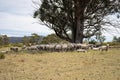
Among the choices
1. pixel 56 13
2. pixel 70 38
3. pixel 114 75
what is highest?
pixel 56 13

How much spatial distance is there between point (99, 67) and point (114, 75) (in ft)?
7.22

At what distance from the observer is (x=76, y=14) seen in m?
30.5

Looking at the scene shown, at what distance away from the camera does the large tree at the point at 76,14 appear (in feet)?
99.9

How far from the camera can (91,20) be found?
3123 cm

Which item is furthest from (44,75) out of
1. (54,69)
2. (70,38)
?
(70,38)

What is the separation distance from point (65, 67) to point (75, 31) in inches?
716

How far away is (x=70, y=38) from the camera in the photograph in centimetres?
3306

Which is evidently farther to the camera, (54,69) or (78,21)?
(78,21)

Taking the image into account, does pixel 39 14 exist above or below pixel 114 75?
above

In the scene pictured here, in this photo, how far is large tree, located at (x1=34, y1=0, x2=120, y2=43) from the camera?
99.9 ft

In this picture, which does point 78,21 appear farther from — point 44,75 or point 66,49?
point 44,75

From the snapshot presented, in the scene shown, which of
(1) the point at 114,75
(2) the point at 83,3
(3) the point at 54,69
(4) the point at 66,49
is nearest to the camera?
(1) the point at 114,75

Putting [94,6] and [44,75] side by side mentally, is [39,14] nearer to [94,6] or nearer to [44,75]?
[94,6]

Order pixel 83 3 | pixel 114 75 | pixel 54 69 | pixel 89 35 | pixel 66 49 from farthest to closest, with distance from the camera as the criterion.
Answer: pixel 89 35 < pixel 83 3 < pixel 66 49 < pixel 54 69 < pixel 114 75
